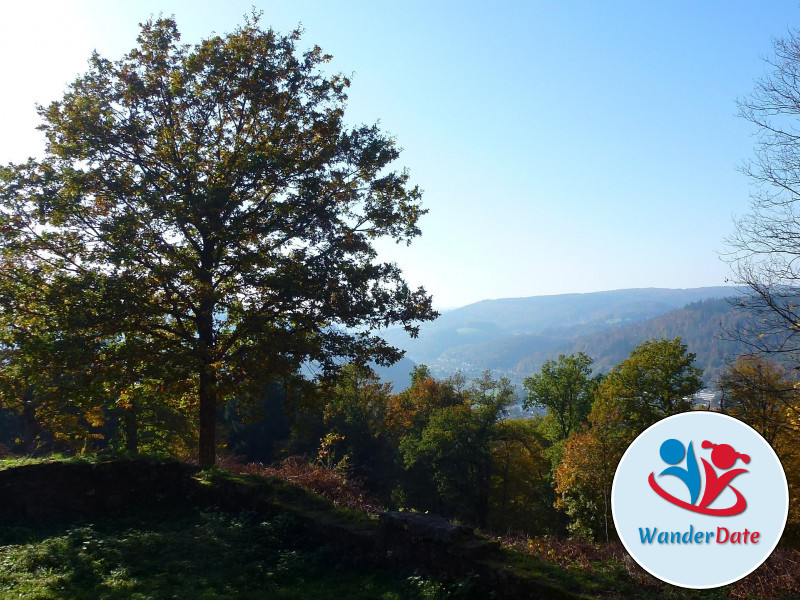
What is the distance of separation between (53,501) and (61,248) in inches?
226

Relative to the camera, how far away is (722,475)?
23.7 feet

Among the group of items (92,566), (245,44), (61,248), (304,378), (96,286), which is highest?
(245,44)

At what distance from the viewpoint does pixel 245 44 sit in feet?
44.8

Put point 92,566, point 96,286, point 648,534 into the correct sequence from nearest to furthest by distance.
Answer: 1. point 648,534
2. point 92,566
3. point 96,286

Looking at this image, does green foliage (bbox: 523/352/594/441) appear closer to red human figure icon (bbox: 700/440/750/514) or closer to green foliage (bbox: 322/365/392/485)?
green foliage (bbox: 322/365/392/485)

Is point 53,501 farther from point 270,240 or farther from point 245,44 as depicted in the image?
point 245,44

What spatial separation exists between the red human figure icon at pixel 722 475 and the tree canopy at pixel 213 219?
302 inches

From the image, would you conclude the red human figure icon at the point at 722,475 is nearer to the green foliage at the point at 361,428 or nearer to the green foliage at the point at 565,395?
the green foliage at the point at 361,428

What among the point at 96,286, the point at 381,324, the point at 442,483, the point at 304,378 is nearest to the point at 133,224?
the point at 96,286

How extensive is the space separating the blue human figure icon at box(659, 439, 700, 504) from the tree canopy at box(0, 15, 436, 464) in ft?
23.5

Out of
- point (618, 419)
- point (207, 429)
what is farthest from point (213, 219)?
point (618, 419)

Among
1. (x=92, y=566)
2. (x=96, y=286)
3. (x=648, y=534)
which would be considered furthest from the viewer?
(x=96, y=286)

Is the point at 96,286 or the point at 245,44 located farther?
the point at 245,44

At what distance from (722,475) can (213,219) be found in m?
11.0
